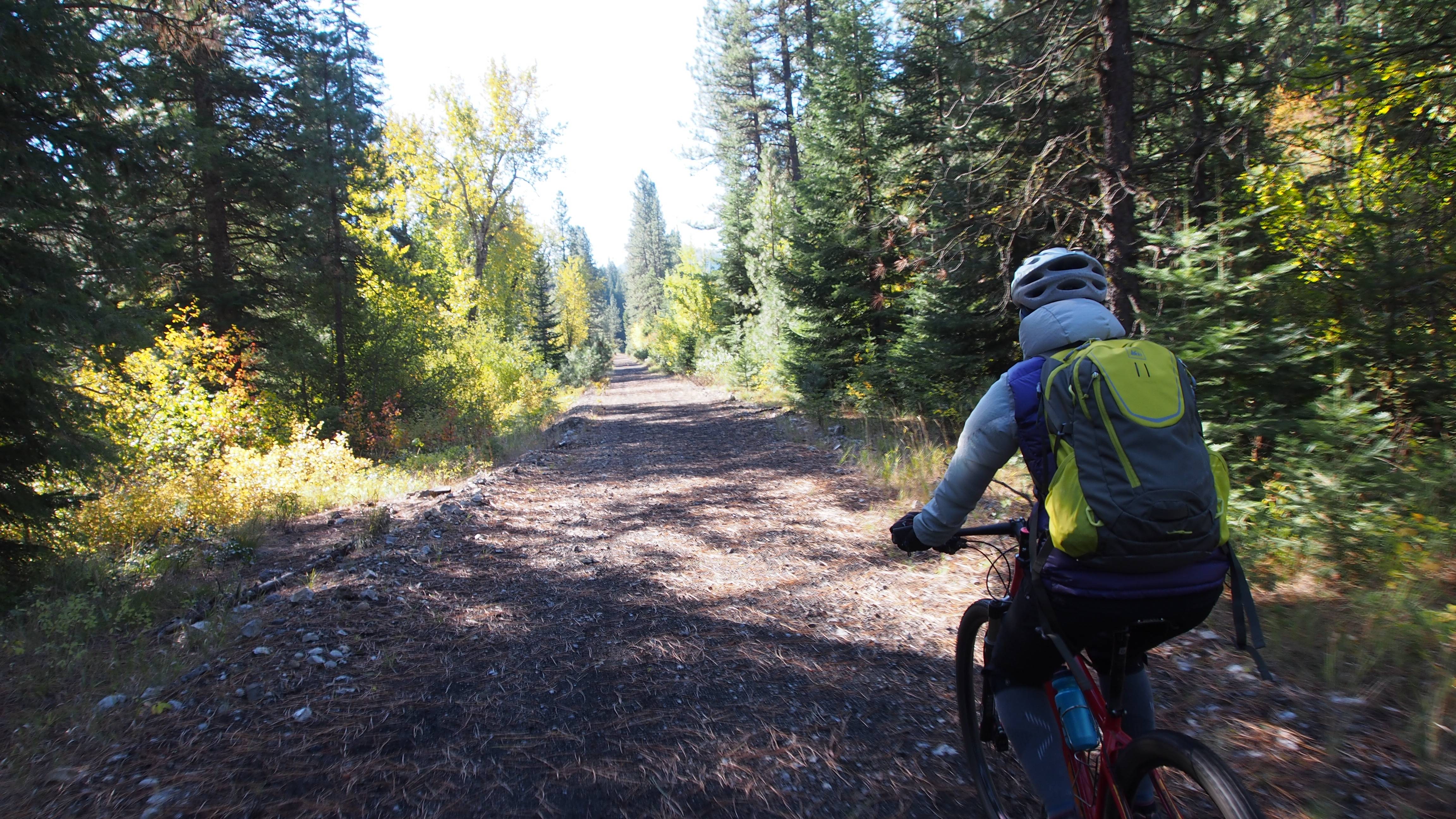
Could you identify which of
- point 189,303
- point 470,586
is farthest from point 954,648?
point 189,303

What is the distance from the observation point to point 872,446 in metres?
10.5

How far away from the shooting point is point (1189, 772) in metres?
1.56

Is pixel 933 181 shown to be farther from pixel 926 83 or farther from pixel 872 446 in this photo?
pixel 872 446

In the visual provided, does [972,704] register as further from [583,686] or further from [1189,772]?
[583,686]

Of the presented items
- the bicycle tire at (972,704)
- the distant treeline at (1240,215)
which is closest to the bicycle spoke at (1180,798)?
the bicycle tire at (972,704)

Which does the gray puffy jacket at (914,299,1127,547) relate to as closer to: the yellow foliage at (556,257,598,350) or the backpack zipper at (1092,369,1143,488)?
the backpack zipper at (1092,369,1143,488)

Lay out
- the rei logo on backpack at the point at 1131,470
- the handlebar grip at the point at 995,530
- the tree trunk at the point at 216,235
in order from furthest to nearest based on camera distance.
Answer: the tree trunk at the point at 216,235
the handlebar grip at the point at 995,530
the rei logo on backpack at the point at 1131,470

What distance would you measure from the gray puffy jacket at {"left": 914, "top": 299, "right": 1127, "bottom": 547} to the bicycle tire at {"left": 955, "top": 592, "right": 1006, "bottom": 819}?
70 centimetres

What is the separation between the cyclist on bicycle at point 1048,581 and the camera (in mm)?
1710

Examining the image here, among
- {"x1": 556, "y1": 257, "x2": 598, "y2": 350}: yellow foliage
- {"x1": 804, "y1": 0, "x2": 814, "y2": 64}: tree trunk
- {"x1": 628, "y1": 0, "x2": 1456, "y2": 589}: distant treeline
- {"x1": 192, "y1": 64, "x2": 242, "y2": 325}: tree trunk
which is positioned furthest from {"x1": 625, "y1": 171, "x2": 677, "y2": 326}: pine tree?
{"x1": 628, "y1": 0, "x2": 1456, "y2": 589}: distant treeline

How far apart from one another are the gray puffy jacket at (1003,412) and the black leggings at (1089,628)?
1.16 ft

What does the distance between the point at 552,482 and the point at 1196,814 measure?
8706 mm

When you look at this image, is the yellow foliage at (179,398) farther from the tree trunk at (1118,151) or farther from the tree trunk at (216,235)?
the tree trunk at (1118,151)

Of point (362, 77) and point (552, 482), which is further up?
point (362, 77)
